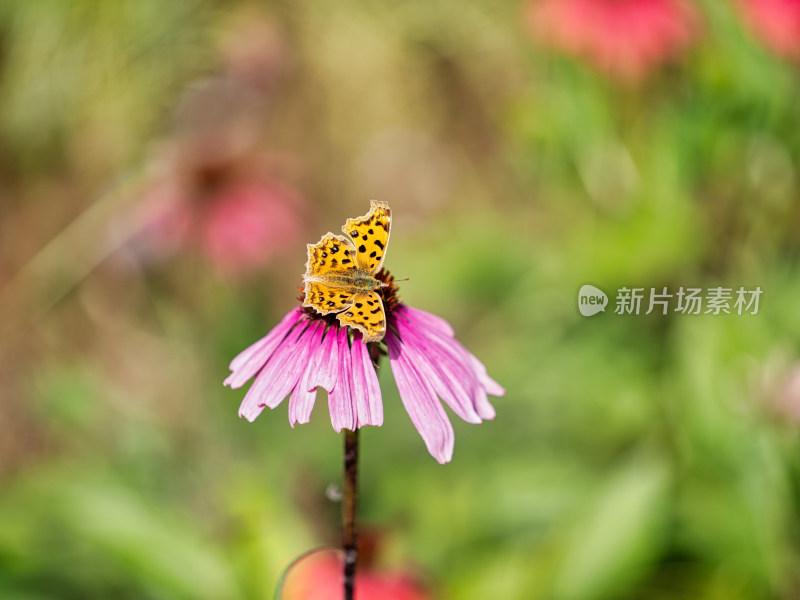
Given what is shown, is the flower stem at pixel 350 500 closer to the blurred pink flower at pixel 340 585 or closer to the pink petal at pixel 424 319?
the pink petal at pixel 424 319

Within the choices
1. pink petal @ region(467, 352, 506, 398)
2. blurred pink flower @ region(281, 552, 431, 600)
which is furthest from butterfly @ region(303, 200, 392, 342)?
blurred pink flower @ region(281, 552, 431, 600)

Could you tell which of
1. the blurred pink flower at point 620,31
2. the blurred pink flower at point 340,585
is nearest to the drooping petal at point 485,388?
the blurred pink flower at point 340,585

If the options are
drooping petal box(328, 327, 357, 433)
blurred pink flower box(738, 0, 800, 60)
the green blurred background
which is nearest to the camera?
drooping petal box(328, 327, 357, 433)

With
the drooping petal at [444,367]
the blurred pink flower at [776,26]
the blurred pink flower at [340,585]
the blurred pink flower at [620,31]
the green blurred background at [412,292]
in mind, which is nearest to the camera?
the drooping petal at [444,367]

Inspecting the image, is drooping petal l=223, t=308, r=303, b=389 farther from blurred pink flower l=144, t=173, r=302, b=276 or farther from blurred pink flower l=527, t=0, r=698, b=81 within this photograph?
blurred pink flower l=527, t=0, r=698, b=81

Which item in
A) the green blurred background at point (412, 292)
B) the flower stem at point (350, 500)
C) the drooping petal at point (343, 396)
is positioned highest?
the green blurred background at point (412, 292)

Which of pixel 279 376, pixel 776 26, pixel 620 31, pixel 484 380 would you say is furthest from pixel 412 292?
pixel 279 376
